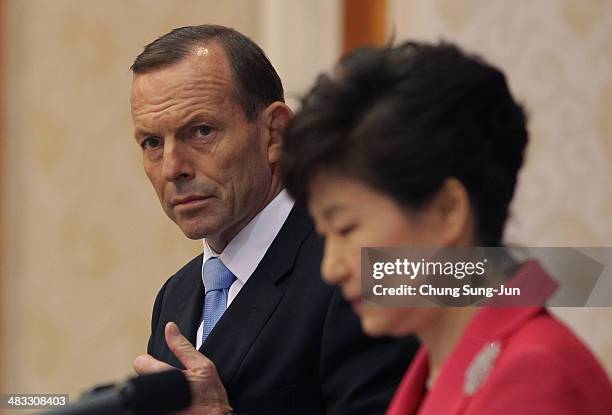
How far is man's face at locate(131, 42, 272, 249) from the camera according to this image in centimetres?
167

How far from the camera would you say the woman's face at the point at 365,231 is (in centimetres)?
111

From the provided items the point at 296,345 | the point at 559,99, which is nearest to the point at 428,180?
the point at 296,345

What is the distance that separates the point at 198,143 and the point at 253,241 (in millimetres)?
151

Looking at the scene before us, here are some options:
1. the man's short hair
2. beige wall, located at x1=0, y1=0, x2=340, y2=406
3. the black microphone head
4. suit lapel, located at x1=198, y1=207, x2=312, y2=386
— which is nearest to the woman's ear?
the black microphone head

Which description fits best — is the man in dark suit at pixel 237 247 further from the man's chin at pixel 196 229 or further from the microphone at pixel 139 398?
the microphone at pixel 139 398

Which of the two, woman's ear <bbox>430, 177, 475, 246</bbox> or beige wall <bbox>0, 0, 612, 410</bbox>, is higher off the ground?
woman's ear <bbox>430, 177, 475, 246</bbox>

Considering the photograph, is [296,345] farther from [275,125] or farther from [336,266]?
[336,266]

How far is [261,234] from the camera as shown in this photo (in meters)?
1.71

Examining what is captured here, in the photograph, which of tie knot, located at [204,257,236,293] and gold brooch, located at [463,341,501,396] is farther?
tie knot, located at [204,257,236,293]

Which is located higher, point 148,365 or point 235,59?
point 235,59

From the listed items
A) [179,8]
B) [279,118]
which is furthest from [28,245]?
[279,118]

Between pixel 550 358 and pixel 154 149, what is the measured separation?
2.65 feet

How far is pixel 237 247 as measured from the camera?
5.59 ft

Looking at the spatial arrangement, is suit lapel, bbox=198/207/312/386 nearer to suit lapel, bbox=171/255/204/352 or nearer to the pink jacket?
suit lapel, bbox=171/255/204/352
